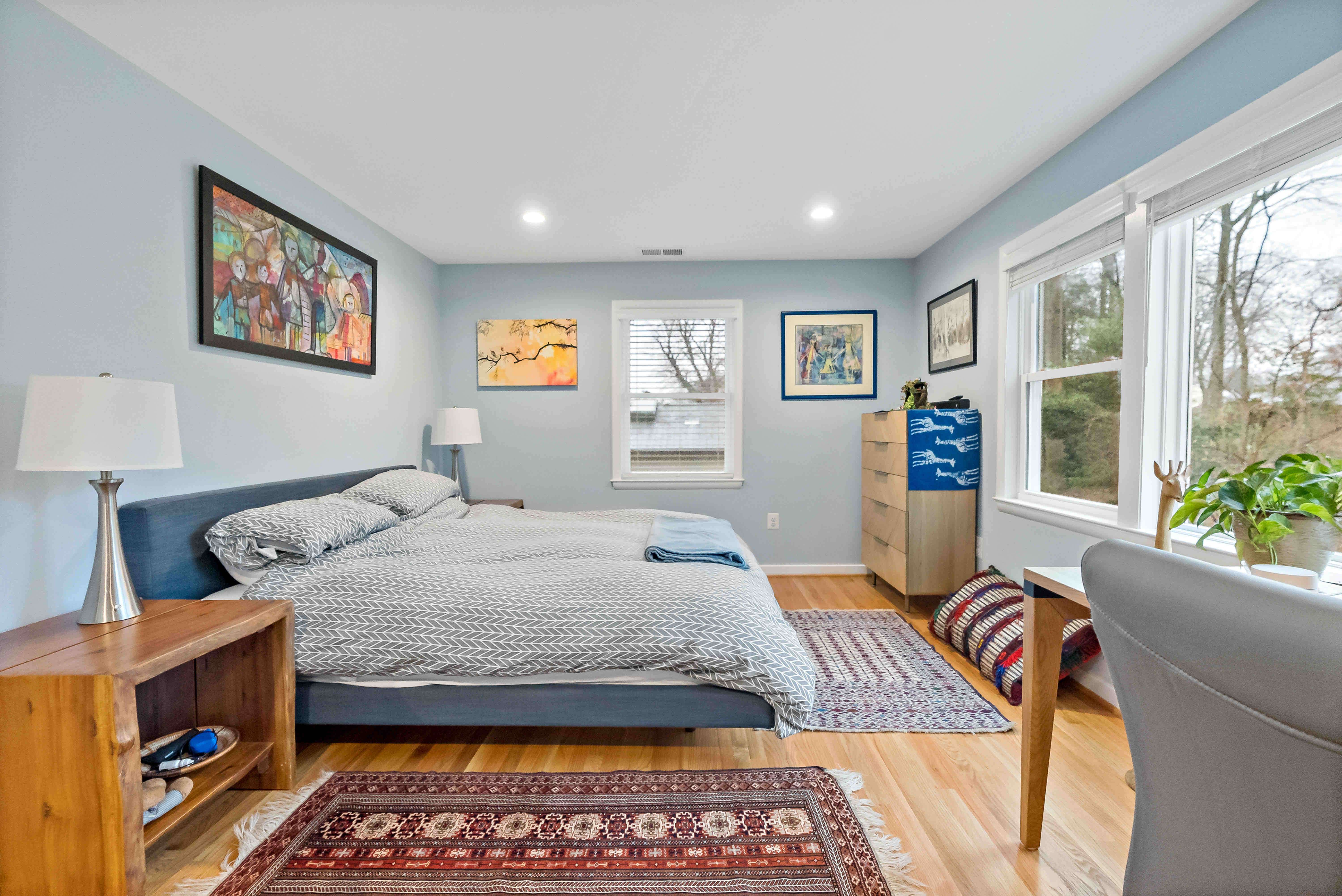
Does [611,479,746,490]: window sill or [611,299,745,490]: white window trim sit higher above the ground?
[611,299,745,490]: white window trim

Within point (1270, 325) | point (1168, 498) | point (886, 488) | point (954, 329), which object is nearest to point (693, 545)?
point (1168, 498)

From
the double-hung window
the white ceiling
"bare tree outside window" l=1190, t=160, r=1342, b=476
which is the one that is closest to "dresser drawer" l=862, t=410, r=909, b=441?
the double-hung window

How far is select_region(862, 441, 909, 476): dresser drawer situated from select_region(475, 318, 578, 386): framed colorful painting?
212 cm

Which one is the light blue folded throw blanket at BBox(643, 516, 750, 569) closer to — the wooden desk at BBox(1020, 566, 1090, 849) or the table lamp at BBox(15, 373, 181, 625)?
the wooden desk at BBox(1020, 566, 1090, 849)

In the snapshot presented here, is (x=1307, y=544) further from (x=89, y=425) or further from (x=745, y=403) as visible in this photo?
(x=745, y=403)

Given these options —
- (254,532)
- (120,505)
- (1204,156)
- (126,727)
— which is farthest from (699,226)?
(126,727)

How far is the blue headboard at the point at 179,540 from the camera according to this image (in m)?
1.86

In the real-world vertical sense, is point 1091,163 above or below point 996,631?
above

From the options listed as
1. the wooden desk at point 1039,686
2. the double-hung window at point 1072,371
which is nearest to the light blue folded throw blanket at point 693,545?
the wooden desk at point 1039,686

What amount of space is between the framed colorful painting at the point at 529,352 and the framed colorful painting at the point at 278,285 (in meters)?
1.01

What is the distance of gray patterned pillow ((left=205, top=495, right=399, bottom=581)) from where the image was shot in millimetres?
2043

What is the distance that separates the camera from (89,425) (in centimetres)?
140

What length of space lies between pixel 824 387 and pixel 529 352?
2175mm

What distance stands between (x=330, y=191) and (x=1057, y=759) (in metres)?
3.93
